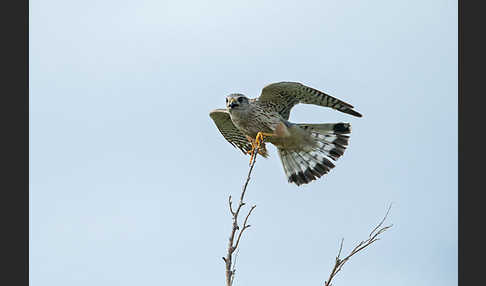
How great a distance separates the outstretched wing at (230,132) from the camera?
9172mm

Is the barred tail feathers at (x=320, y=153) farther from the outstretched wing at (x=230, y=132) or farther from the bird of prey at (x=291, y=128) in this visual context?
the outstretched wing at (x=230, y=132)

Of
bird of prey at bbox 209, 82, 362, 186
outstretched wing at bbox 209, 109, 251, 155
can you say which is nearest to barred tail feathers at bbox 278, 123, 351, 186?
bird of prey at bbox 209, 82, 362, 186

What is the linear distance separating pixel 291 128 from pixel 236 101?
84cm

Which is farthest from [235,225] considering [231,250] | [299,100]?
[299,100]

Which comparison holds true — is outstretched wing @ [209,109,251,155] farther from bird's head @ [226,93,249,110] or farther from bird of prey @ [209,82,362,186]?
bird's head @ [226,93,249,110]

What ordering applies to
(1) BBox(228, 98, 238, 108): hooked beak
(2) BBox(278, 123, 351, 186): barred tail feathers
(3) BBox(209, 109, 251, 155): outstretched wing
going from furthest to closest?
1. (3) BBox(209, 109, 251, 155): outstretched wing
2. (2) BBox(278, 123, 351, 186): barred tail feathers
3. (1) BBox(228, 98, 238, 108): hooked beak

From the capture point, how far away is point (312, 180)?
863cm

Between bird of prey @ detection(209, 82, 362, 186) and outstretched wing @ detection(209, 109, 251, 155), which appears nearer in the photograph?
bird of prey @ detection(209, 82, 362, 186)

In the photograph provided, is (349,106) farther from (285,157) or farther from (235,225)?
(235,225)

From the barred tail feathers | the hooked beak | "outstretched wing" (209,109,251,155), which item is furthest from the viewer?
"outstretched wing" (209,109,251,155)

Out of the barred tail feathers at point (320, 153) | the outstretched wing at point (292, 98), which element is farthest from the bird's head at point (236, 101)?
the barred tail feathers at point (320, 153)

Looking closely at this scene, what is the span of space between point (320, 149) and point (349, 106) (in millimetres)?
925

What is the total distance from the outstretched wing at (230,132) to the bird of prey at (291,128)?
3 centimetres

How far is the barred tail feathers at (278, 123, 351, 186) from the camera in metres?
8.59
